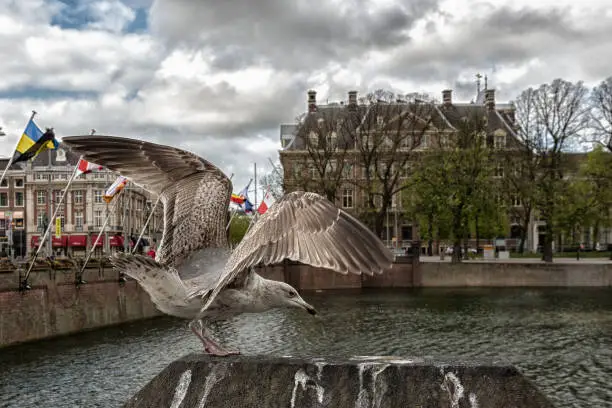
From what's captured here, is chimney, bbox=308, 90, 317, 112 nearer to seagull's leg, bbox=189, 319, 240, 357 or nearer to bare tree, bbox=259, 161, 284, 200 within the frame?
bare tree, bbox=259, 161, 284, 200

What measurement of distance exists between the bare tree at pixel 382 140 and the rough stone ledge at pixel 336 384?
136 ft

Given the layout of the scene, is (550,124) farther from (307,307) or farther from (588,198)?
(307,307)

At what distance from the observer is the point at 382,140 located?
4922 cm

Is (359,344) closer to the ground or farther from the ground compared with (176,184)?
closer to the ground

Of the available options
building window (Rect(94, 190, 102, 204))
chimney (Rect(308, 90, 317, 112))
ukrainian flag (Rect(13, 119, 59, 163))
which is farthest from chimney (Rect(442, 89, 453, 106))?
ukrainian flag (Rect(13, 119, 59, 163))

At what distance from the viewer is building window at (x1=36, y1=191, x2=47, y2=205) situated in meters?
88.8

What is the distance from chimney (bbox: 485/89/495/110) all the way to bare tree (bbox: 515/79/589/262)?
85.7 ft

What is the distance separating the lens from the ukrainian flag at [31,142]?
20484 mm

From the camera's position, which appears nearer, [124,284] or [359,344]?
[359,344]

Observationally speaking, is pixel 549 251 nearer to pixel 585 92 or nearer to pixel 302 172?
pixel 585 92

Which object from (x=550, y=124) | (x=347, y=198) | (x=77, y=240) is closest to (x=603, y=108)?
(x=550, y=124)

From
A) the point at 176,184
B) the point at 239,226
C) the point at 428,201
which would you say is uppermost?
the point at 428,201

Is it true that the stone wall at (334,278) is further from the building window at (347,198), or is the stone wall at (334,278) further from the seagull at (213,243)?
the seagull at (213,243)

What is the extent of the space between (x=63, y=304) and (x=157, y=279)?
18.4 metres
